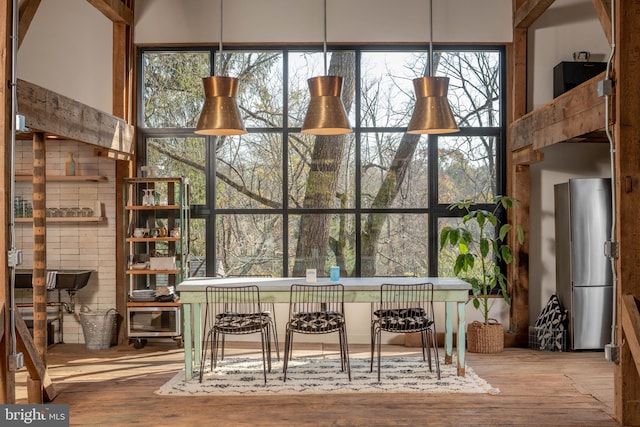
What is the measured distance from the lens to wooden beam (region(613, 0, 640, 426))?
191 inches

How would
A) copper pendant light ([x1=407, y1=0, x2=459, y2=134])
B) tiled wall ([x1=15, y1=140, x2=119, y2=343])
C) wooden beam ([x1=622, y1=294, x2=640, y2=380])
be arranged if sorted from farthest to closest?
tiled wall ([x1=15, y1=140, x2=119, y2=343]), copper pendant light ([x1=407, y1=0, x2=459, y2=134]), wooden beam ([x1=622, y1=294, x2=640, y2=380])

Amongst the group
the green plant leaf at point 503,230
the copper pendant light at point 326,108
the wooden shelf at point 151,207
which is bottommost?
the green plant leaf at point 503,230

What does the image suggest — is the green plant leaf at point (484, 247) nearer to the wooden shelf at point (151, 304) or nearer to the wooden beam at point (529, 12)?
the wooden beam at point (529, 12)

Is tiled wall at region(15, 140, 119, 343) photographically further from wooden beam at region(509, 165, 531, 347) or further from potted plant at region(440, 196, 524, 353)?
wooden beam at region(509, 165, 531, 347)

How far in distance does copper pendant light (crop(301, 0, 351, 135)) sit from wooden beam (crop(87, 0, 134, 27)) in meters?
3.11

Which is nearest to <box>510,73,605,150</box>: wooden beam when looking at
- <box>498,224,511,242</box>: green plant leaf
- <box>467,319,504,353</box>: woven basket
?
<box>498,224,511,242</box>: green plant leaf

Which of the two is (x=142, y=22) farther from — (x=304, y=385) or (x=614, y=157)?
(x=614, y=157)

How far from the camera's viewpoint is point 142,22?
8195 millimetres

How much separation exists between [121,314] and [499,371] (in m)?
4.31

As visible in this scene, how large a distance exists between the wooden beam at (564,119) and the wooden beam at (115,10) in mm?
4598

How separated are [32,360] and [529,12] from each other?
596 centimetres

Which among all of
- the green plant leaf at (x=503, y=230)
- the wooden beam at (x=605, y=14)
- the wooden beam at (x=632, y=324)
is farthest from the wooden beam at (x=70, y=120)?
the wooden beam at (x=632, y=324)

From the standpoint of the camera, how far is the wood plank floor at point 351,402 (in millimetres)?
4980

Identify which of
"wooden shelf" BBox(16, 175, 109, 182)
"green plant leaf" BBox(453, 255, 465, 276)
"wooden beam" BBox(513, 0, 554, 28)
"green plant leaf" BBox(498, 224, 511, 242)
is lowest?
"green plant leaf" BBox(453, 255, 465, 276)
